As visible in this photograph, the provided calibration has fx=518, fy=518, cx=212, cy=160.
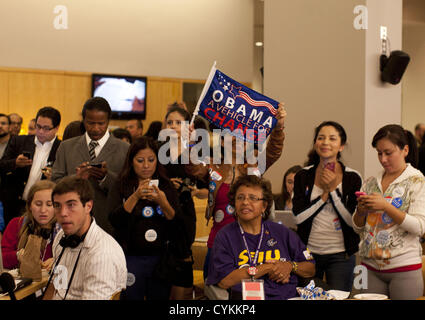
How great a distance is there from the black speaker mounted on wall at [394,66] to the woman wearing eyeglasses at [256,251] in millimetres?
2290

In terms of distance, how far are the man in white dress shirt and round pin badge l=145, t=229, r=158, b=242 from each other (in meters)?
0.61

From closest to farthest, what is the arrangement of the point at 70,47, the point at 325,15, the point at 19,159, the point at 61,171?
the point at 61,171
the point at 19,159
the point at 325,15
the point at 70,47

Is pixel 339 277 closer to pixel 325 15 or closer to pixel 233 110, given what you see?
pixel 233 110

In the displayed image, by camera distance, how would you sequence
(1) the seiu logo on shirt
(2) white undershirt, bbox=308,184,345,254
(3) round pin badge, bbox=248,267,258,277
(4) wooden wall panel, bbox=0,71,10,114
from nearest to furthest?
(3) round pin badge, bbox=248,267,258,277 < (1) the seiu logo on shirt < (2) white undershirt, bbox=308,184,345,254 < (4) wooden wall panel, bbox=0,71,10,114

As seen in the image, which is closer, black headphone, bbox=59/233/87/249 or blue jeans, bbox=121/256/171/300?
black headphone, bbox=59/233/87/249

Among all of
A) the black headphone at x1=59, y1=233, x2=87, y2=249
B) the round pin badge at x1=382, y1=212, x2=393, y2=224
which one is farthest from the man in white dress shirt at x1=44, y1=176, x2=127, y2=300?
the round pin badge at x1=382, y1=212, x2=393, y2=224

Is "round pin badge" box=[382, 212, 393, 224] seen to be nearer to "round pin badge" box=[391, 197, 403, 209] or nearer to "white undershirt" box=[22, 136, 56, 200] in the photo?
"round pin badge" box=[391, 197, 403, 209]

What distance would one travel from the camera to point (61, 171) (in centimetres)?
373

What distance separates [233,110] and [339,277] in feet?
4.17

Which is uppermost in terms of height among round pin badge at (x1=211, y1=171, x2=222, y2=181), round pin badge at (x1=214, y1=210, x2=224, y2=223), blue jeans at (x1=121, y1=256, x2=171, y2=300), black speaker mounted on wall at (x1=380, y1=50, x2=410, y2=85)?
black speaker mounted on wall at (x1=380, y1=50, x2=410, y2=85)

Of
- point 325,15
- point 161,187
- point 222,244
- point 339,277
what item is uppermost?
point 325,15

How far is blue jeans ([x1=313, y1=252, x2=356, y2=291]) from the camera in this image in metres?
3.26

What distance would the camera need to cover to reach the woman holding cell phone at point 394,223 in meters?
3.02
